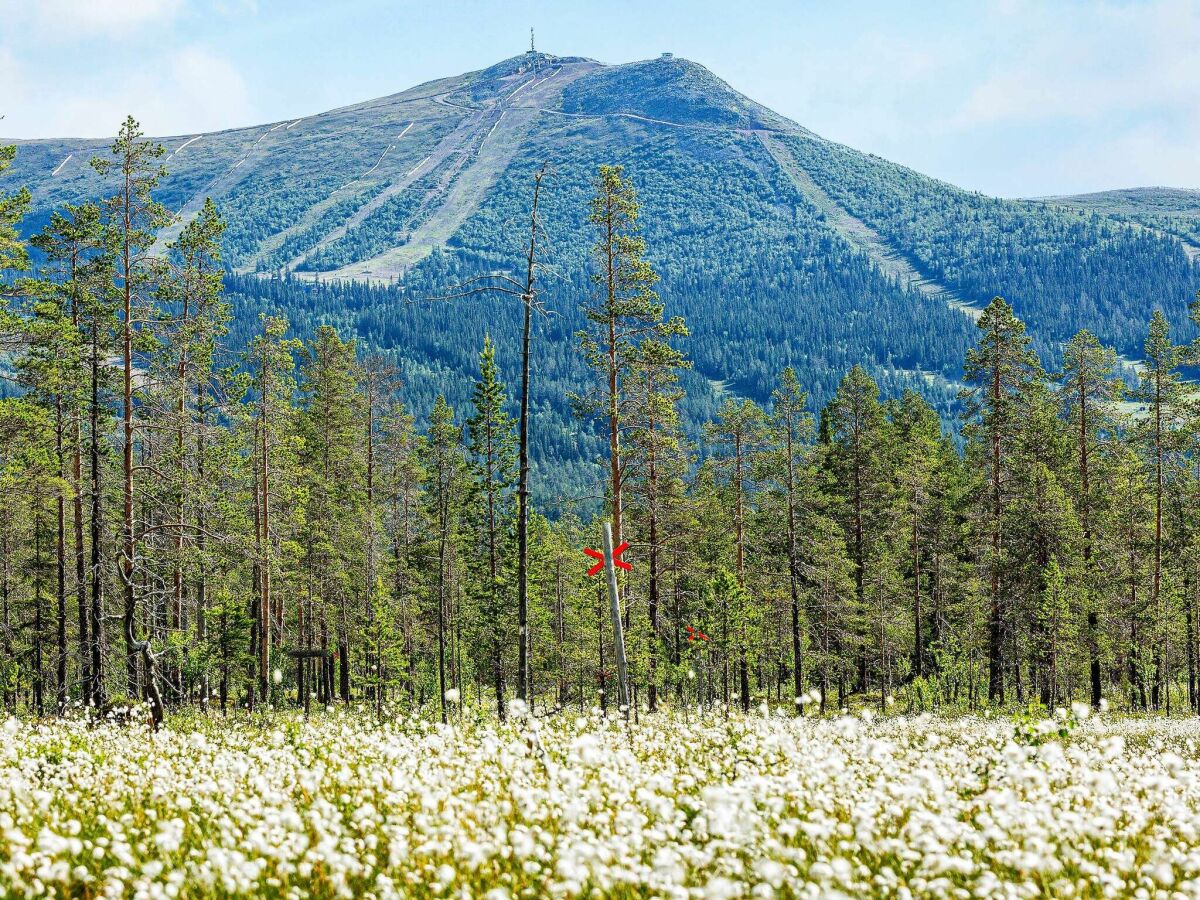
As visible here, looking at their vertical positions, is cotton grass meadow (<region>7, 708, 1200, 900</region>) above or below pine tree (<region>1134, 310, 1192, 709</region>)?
below

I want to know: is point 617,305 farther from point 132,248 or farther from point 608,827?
point 608,827

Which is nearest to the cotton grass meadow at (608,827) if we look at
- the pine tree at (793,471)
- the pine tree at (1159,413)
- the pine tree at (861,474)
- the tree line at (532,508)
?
the tree line at (532,508)

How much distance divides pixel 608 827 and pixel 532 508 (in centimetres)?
3435

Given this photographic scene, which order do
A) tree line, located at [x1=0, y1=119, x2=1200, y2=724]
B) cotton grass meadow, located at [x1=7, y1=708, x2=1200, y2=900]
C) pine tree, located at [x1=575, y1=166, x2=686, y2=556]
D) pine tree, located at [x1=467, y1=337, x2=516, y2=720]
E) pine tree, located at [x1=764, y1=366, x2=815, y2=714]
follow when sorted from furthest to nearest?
pine tree, located at [x1=764, y1=366, x2=815, y2=714] → pine tree, located at [x1=467, y1=337, x2=516, y2=720] → pine tree, located at [x1=575, y1=166, x2=686, y2=556] → tree line, located at [x1=0, y1=119, x2=1200, y2=724] → cotton grass meadow, located at [x1=7, y1=708, x2=1200, y2=900]

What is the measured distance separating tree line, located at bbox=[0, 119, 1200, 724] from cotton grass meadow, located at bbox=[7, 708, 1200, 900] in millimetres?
11266

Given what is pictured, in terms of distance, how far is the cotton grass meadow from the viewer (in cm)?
470

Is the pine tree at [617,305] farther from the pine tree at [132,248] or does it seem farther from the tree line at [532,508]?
the pine tree at [132,248]

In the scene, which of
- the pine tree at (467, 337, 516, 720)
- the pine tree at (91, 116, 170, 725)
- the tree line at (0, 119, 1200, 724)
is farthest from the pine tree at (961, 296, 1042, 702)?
the pine tree at (91, 116, 170, 725)

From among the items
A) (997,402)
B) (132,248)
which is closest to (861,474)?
(997,402)

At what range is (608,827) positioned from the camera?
563 centimetres

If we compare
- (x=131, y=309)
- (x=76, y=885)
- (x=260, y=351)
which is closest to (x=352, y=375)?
(x=260, y=351)

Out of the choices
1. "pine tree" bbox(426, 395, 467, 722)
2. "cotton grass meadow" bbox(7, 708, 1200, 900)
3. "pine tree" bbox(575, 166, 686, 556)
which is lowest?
"cotton grass meadow" bbox(7, 708, 1200, 900)

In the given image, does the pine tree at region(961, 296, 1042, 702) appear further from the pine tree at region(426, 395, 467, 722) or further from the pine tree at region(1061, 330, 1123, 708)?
the pine tree at region(426, 395, 467, 722)

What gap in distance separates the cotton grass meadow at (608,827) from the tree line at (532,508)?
1127 centimetres
